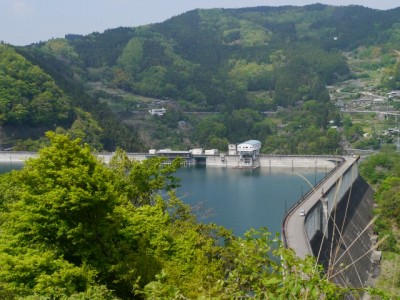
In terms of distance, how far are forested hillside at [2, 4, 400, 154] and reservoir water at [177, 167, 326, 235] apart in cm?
943

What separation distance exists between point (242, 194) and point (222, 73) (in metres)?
55.2

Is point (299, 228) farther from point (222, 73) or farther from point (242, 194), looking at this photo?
point (222, 73)

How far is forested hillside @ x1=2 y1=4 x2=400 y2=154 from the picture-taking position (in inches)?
2363

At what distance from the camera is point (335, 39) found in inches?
4309

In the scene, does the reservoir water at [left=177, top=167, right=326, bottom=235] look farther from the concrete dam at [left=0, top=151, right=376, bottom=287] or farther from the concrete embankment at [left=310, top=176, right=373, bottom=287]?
the concrete embankment at [left=310, top=176, right=373, bottom=287]

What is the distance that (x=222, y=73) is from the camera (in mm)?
88125

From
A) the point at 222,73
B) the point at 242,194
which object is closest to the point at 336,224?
the point at 242,194

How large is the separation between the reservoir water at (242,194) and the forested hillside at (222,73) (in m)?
9.43

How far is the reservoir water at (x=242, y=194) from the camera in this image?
26.3 metres

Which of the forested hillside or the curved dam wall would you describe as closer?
the curved dam wall

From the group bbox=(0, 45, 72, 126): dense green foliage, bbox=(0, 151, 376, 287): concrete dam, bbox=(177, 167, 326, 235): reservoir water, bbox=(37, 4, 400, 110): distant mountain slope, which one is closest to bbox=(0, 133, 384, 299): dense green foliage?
bbox=(0, 151, 376, 287): concrete dam

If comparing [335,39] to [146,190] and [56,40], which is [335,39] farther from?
[146,190]

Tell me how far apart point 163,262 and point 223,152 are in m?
44.7

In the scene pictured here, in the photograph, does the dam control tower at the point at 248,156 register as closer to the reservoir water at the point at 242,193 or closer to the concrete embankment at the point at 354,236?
the reservoir water at the point at 242,193
